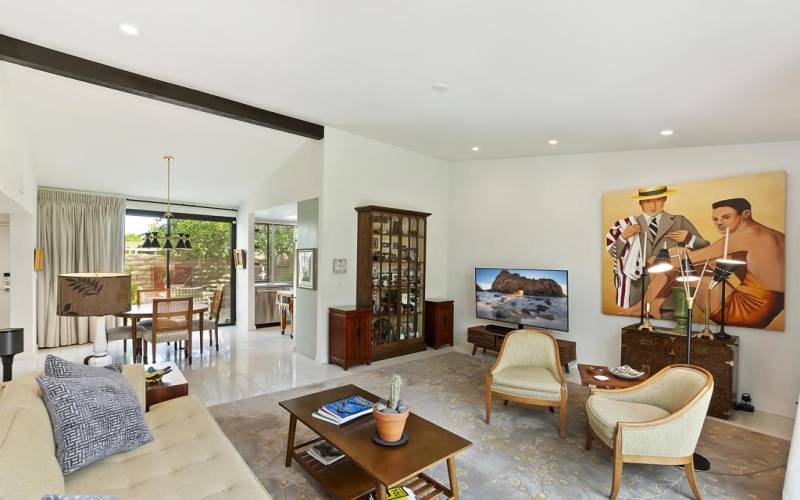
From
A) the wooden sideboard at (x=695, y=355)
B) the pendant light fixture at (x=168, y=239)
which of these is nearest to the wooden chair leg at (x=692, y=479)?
the wooden sideboard at (x=695, y=355)

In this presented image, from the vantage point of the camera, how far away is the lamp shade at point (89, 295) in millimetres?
2504

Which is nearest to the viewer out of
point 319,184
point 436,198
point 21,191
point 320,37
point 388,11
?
point 388,11

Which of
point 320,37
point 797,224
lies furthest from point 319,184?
point 797,224

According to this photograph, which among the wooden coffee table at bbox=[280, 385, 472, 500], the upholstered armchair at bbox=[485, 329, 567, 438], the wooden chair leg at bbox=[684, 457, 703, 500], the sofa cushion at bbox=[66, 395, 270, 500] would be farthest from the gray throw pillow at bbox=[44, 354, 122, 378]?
the wooden chair leg at bbox=[684, 457, 703, 500]

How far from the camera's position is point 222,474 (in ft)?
5.95

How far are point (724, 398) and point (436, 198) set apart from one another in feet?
14.4

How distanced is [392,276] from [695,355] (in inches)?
142

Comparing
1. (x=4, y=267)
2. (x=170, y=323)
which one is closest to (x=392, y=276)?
(x=170, y=323)

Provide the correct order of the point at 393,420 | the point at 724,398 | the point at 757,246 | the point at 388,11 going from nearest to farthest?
the point at 393,420 < the point at 388,11 < the point at 724,398 < the point at 757,246

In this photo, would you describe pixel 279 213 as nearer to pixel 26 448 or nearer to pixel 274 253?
pixel 274 253

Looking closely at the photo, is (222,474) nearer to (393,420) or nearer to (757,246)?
(393,420)

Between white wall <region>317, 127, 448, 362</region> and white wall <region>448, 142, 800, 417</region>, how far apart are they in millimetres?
447

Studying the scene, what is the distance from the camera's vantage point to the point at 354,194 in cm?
552

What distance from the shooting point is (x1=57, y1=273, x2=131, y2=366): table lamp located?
2.50m
